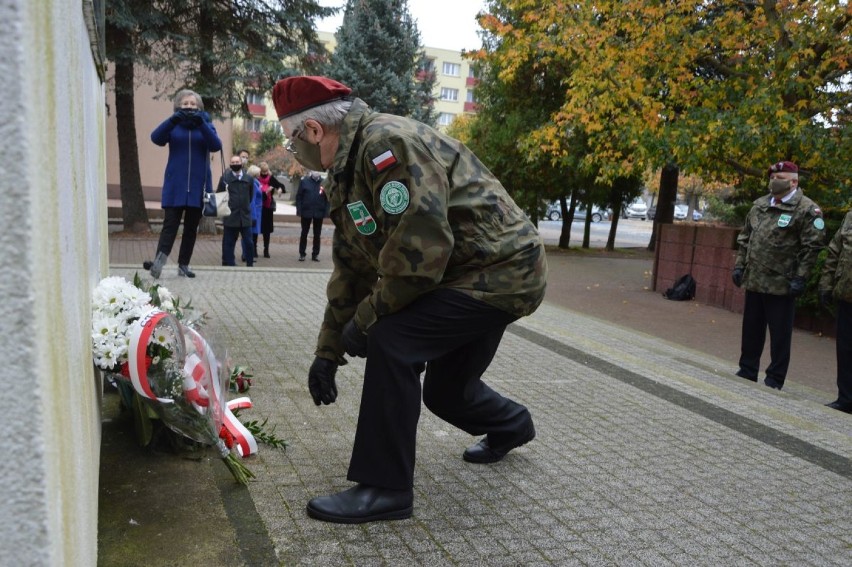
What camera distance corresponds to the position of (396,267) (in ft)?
8.73

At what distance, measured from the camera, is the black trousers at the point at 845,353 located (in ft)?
19.7

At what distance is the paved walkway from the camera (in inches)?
108

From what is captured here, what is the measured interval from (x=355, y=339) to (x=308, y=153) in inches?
28.2

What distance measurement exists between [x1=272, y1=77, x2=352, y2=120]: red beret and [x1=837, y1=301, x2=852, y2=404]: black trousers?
4817 millimetres

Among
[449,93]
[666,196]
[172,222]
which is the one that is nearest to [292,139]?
[172,222]

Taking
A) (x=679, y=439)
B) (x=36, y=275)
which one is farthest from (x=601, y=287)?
(x=36, y=275)

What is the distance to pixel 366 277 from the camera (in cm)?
328

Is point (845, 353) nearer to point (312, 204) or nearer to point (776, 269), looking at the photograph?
point (776, 269)

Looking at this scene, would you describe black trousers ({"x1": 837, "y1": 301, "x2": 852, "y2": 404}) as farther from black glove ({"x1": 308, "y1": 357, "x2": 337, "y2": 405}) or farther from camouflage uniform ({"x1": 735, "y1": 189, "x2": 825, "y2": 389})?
black glove ({"x1": 308, "y1": 357, "x2": 337, "y2": 405})

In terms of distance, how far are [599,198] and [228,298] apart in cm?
1420

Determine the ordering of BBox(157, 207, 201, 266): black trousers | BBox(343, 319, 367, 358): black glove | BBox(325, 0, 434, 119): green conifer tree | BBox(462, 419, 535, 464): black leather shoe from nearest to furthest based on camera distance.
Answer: BBox(343, 319, 367, 358): black glove < BBox(462, 419, 535, 464): black leather shoe < BBox(157, 207, 201, 266): black trousers < BBox(325, 0, 434, 119): green conifer tree

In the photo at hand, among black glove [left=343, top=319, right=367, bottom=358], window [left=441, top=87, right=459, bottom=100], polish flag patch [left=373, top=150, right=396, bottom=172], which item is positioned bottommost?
black glove [left=343, top=319, right=367, bottom=358]

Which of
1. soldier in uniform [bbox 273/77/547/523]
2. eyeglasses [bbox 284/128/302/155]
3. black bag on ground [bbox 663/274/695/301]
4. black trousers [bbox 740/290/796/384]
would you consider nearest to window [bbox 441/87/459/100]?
black bag on ground [bbox 663/274/695/301]

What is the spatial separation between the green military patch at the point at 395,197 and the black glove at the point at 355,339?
556 millimetres
